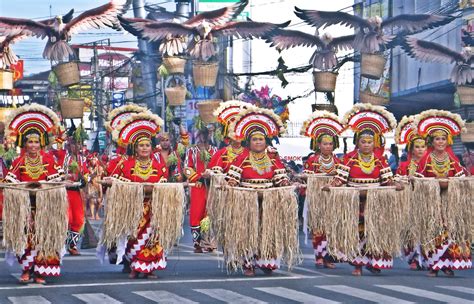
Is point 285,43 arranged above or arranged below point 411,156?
above

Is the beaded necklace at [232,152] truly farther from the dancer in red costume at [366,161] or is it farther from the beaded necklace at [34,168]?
the beaded necklace at [34,168]

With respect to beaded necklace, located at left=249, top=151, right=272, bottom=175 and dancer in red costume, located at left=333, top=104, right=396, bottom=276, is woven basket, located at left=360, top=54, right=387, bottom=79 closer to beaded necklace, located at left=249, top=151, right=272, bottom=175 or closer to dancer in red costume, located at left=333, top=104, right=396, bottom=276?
dancer in red costume, located at left=333, top=104, right=396, bottom=276

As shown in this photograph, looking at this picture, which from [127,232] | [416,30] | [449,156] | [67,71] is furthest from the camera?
[416,30]

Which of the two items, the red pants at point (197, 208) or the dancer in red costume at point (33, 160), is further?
the red pants at point (197, 208)

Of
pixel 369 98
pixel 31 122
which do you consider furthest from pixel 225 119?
pixel 369 98

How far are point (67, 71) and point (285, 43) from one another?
410 cm

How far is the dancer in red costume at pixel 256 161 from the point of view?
1317 centimetres

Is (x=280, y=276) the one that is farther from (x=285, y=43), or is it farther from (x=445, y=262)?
(x=285, y=43)

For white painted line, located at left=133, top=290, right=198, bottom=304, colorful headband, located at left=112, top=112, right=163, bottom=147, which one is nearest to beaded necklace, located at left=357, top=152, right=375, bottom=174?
colorful headband, located at left=112, top=112, right=163, bottom=147

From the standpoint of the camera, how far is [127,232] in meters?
13.0

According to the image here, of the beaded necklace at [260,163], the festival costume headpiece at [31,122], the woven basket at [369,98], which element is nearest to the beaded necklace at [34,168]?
the festival costume headpiece at [31,122]

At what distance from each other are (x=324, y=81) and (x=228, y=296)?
335 inches

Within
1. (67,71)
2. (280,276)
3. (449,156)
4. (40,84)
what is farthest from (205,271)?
(40,84)

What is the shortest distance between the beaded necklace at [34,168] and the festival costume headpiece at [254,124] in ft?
6.99
